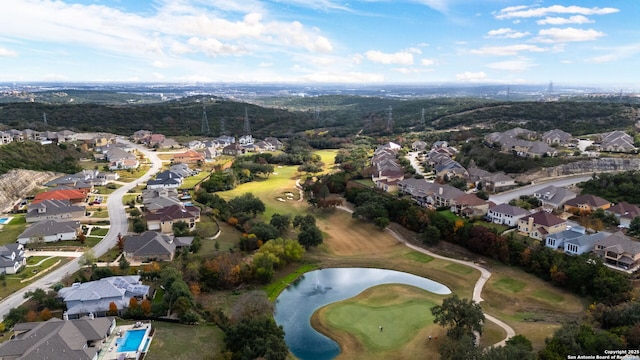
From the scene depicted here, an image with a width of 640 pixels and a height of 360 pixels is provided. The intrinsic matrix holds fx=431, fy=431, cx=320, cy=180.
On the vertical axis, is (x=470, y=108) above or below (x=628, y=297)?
above

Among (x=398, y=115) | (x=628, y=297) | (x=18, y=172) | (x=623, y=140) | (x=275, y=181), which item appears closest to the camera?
(x=628, y=297)

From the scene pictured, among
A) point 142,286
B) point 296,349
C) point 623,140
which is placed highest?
point 623,140

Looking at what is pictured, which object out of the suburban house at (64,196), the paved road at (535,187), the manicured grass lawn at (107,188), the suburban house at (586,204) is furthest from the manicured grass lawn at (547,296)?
the manicured grass lawn at (107,188)

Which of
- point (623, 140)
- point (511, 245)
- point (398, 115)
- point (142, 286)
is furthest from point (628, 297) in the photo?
point (398, 115)

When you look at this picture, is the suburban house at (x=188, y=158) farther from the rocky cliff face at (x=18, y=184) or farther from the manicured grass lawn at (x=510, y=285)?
the manicured grass lawn at (x=510, y=285)

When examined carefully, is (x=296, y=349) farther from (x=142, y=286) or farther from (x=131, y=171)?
(x=131, y=171)

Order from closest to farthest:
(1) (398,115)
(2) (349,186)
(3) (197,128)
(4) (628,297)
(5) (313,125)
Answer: (4) (628,297) < (2) (349,186) < (3) (197,128) < (5) (313,125) < (1) (398,115)

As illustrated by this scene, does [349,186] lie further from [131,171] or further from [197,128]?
[197,128]

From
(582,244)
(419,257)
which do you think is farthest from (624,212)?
(419,257)

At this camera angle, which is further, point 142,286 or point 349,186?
point 349,186
